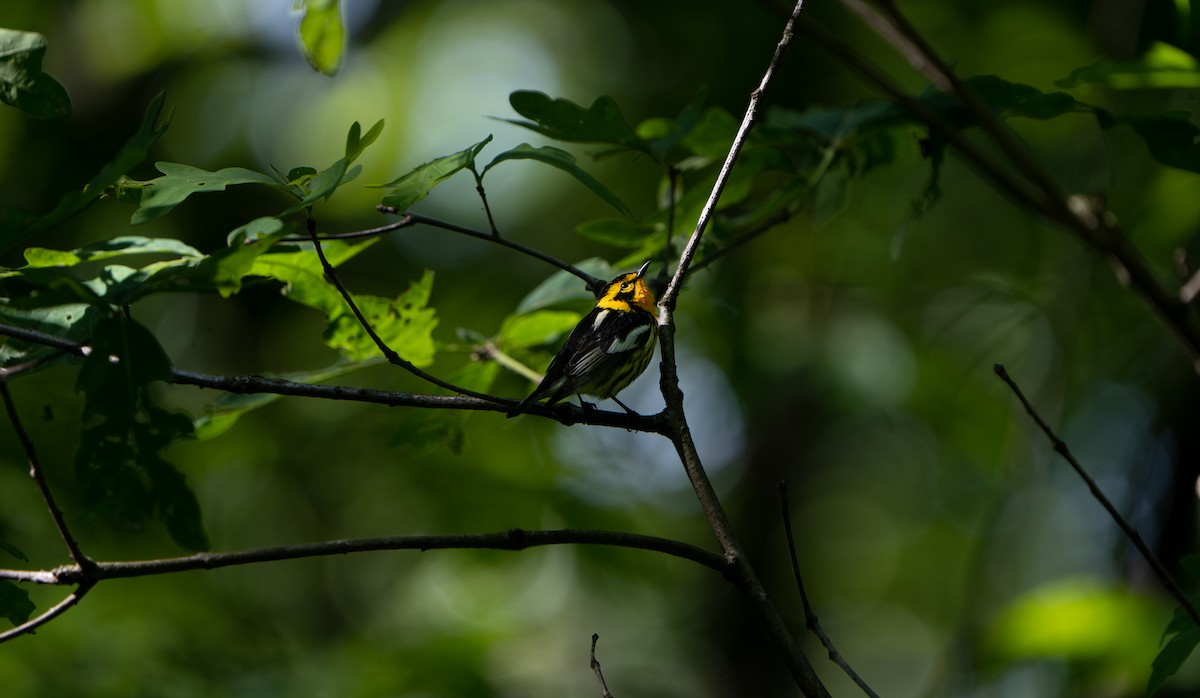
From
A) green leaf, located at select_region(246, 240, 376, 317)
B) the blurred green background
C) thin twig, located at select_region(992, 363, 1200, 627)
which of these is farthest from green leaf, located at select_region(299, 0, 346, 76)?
the blurred green background

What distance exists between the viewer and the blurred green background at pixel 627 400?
5449mm

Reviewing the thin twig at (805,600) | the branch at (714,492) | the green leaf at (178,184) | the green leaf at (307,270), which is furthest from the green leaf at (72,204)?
the thin twig at (805,600)

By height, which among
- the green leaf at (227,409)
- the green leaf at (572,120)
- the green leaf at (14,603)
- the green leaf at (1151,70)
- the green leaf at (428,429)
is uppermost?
the green leaf at (1151,70)

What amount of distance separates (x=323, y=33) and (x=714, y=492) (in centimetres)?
Answer: 124

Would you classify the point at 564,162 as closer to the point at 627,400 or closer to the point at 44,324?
the point at 44,324

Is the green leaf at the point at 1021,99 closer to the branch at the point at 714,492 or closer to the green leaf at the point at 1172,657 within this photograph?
the branch at the point at 714,492

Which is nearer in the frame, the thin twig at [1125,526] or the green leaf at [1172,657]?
the thin twig at [1125,526]

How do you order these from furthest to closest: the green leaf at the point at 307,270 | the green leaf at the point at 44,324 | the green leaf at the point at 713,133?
the green leaf at the point at 713,133
the green leaf at the point at 307,270
the green leaf at the point at 44,324

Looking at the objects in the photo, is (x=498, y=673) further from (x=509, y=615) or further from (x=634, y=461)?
(x=634, y=461)

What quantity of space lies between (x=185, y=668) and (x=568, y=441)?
3.49 m

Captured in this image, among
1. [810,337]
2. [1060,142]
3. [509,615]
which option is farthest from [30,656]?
[1060,142]

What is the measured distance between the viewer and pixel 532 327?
306 centimetres

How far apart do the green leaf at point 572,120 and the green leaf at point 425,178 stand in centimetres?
34

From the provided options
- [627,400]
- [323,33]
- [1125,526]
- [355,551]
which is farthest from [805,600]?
[627,400]
